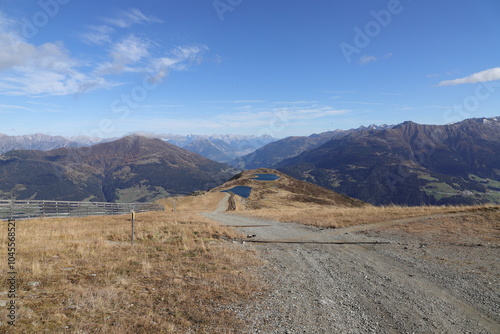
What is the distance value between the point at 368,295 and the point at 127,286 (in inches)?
357

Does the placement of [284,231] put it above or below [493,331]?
below

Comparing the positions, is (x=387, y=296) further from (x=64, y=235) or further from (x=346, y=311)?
(x=64, y=235)

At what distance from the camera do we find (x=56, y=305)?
8156mm

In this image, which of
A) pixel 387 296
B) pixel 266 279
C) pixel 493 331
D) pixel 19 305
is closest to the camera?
pixel 493 331

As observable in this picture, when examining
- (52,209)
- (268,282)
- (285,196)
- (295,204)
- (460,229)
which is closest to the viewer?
(268,282)

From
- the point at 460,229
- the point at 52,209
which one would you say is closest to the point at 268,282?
the point at 460,229

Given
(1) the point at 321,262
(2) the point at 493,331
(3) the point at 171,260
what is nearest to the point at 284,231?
(1) the point at 321,262

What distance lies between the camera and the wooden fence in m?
28.6

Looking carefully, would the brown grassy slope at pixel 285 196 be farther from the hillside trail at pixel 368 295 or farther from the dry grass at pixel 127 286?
the hillside trail at pixel 368 295

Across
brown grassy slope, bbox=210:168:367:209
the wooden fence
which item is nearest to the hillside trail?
the wooden fence

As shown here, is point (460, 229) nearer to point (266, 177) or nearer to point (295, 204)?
point (295, 204)

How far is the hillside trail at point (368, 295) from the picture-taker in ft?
24.8

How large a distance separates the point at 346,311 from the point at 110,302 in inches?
301

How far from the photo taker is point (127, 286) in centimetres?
1016
